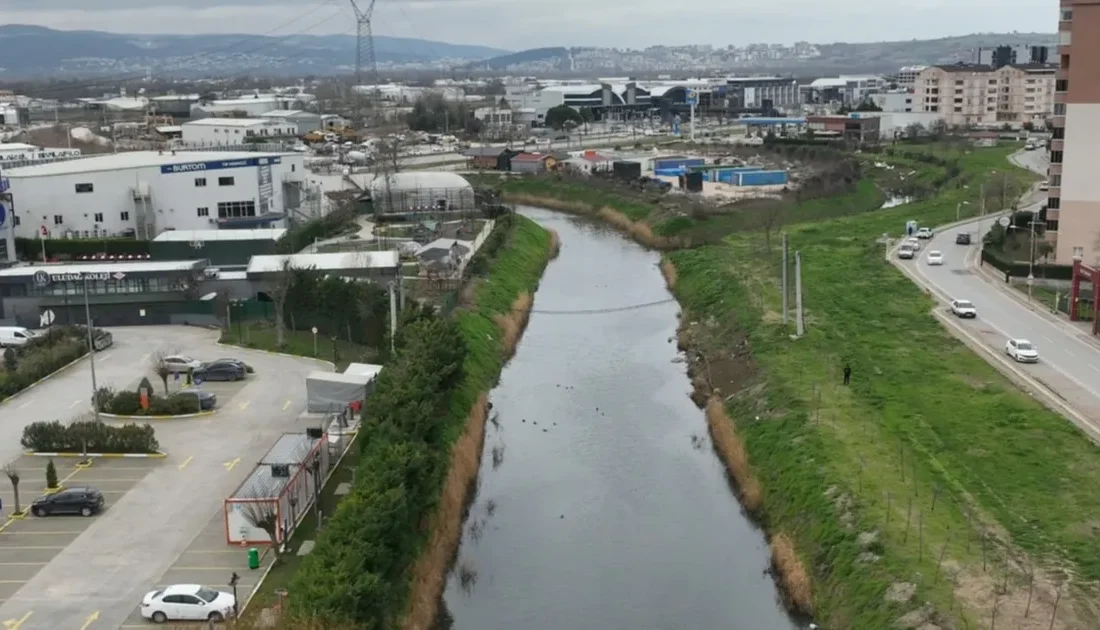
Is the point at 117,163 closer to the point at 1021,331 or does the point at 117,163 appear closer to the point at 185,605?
the point at 1021,331

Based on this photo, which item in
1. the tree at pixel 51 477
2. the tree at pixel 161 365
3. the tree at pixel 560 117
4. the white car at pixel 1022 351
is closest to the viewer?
the tree at pixel 51 477

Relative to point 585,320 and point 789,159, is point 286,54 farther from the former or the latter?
point 585,320

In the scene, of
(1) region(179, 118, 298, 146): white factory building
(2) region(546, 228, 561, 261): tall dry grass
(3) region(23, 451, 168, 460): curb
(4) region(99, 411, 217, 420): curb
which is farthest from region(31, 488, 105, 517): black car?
(1) region(179, 118, 298, 146): white factory building

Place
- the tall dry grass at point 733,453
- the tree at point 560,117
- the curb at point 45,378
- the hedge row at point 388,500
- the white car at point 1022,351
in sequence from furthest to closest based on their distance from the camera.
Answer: the tree at point 560,117 → the curb at point 45,378 → the white car at point 1022,351 → the tall dry grass at point 733,453 → the hedge row at point 388,500

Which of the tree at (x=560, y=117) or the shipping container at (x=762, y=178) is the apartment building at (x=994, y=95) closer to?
the tree at (x=560, y=117)

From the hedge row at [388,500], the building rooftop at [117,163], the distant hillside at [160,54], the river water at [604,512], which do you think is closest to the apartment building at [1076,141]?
the river water at [604,512]

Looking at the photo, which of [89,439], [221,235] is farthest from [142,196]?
[89,439]

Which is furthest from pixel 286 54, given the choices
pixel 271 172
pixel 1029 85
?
pixel 271 172
